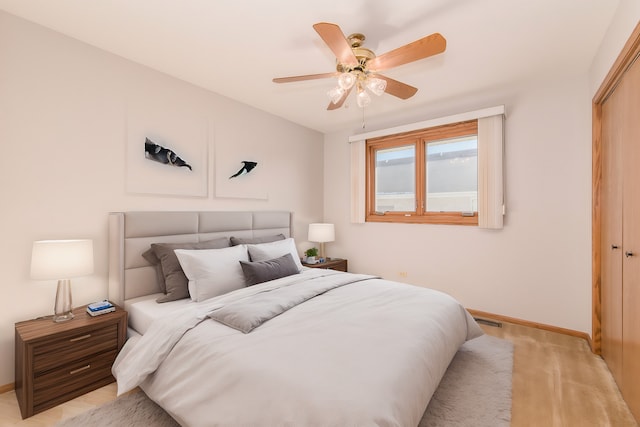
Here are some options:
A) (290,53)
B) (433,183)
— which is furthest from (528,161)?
(290,53)

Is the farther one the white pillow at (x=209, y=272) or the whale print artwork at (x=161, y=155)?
the whale print artwork at (x=161, y=155)

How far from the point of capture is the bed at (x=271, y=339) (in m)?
1.26

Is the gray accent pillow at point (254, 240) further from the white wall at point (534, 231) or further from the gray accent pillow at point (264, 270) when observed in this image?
the white wall at point (534, 231)

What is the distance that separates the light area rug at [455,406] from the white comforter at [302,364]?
0.19 meters

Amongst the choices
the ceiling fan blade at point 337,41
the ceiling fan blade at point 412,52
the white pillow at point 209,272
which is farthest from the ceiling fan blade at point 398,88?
the white pillow at point 209,272

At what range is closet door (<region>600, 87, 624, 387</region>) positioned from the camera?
2.10 metres

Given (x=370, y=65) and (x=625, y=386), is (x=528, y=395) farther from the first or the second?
(x=370, y=65)

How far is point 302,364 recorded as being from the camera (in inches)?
54.4

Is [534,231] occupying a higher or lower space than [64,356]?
higher

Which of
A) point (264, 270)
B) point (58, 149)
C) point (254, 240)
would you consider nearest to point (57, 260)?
point (58, 149)

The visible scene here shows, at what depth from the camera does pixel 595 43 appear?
7.74 feet

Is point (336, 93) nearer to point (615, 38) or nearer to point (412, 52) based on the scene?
point (412, 52)

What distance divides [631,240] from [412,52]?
1749 millimetres

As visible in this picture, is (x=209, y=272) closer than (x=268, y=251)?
Yes
